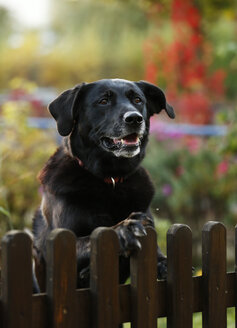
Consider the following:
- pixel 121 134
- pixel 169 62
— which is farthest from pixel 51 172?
pixel 169 62

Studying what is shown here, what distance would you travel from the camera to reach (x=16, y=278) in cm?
201

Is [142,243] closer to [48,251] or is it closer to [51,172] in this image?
[48,251]

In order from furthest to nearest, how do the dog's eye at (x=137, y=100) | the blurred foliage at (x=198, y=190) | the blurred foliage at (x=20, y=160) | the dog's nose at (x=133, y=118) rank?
the blurred foliage at (x=198, y=190) < the blurred foliage at (x=20, y=160) < the dog's eye at (x=137, y=100) < the dog's nose at (x=133, y=118)

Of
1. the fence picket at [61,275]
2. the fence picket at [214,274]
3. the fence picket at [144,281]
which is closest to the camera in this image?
the fence picket at [61,275]

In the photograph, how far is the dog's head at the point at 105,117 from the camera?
10.2 ft

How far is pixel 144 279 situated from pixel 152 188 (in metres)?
0.96

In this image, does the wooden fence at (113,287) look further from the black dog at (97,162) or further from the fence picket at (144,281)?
the black dog at (97,162)

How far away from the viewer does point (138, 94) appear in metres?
3.29

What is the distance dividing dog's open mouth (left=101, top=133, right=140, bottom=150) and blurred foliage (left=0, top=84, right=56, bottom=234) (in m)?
2.82

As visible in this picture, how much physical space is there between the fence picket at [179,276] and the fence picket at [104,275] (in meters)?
0.30

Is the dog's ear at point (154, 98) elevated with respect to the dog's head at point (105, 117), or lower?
elevated

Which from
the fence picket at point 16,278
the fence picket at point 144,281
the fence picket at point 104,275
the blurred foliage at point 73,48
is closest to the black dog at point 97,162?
the fence picket at point 144,281

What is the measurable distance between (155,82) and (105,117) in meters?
14.4

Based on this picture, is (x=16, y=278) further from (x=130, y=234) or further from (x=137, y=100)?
(x=137, y=100)
